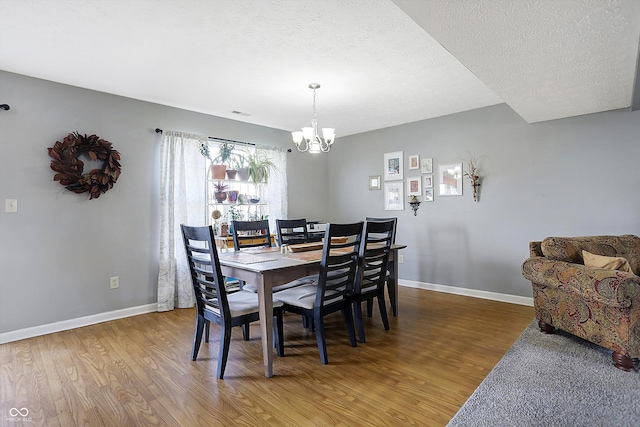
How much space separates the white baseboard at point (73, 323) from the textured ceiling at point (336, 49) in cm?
205

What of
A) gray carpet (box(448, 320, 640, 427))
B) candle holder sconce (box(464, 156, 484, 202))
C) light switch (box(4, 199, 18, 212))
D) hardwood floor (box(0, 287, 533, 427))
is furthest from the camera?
candle holder sconce (box(464, 156, 484, 202))

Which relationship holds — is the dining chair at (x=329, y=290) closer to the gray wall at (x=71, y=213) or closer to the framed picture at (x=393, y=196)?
the gray wall at (x=71, y=213)

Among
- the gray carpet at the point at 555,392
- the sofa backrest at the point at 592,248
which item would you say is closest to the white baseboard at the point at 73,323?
the gray carpet at the point at 555,392

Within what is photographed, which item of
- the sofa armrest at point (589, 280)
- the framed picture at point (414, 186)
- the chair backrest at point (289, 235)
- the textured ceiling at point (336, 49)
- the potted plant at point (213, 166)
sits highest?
the textured ceiling at point (336, 49)

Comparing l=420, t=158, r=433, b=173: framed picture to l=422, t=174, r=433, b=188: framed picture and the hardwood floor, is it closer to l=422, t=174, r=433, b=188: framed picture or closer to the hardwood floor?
l=422, t=174, r=433, b=188: framed picture

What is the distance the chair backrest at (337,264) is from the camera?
2375 millimetres

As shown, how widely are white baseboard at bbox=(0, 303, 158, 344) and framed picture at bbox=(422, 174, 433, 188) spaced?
3741 millimetres

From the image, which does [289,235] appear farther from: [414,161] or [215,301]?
[414,161]

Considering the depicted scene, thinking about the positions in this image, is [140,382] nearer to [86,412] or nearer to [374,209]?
[86,412]

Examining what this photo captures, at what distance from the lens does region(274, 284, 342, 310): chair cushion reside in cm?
247

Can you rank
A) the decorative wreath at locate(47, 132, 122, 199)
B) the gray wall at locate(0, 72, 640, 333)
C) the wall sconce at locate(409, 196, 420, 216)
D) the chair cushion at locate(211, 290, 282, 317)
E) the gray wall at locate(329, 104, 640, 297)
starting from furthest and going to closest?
the wall sconce at locate(409, 196, 420, 216) → the gray wall at locate(329, 104, 640, 297) → the decorative wreath at locate(47, 132, 122, 199) → the gray wall at locate(0, 72, 640, 333) → the chair cushion at locate(211, 290, 282, 317)

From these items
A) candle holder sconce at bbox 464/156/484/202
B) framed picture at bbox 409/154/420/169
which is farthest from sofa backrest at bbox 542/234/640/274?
framed picture at bbox 409/154/420/169

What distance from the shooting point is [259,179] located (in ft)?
15.6

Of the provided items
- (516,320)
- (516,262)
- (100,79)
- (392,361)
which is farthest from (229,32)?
(516,262)
